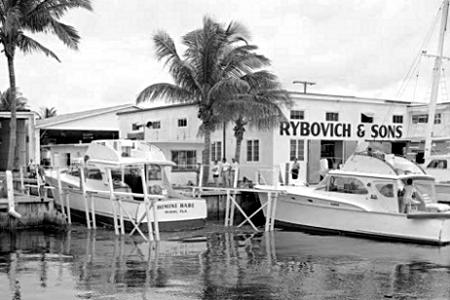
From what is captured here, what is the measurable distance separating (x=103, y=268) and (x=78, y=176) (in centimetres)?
1065

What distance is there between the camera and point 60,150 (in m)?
37.9

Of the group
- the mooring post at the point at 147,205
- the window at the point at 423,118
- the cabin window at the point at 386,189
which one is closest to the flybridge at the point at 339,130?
the window at the point at 423,118

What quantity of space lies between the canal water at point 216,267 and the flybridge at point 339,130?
11.8 m

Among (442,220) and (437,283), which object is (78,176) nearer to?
(442,220)

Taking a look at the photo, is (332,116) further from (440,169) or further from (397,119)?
(440,169)

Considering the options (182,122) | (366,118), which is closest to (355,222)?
(366,118)

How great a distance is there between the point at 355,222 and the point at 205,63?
10.4 meters

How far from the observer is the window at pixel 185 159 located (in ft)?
107

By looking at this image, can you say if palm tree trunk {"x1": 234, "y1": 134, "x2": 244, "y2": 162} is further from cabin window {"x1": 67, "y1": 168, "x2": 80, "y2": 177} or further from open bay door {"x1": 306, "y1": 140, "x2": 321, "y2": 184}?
cabin window {"x1": 67, "y1": 168, "x2": 80, "y2": 177}

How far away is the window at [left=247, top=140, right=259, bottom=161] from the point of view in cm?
3303

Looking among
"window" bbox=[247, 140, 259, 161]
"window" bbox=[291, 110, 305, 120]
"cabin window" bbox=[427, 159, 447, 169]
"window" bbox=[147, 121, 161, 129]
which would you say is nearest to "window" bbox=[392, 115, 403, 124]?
"window" bbox=[291, 110, 305, 120]

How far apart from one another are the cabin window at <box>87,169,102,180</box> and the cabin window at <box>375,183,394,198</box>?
34.4 feet

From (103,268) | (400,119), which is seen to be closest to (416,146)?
(400,119)

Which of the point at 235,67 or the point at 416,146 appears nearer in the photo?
the point at 235,67
